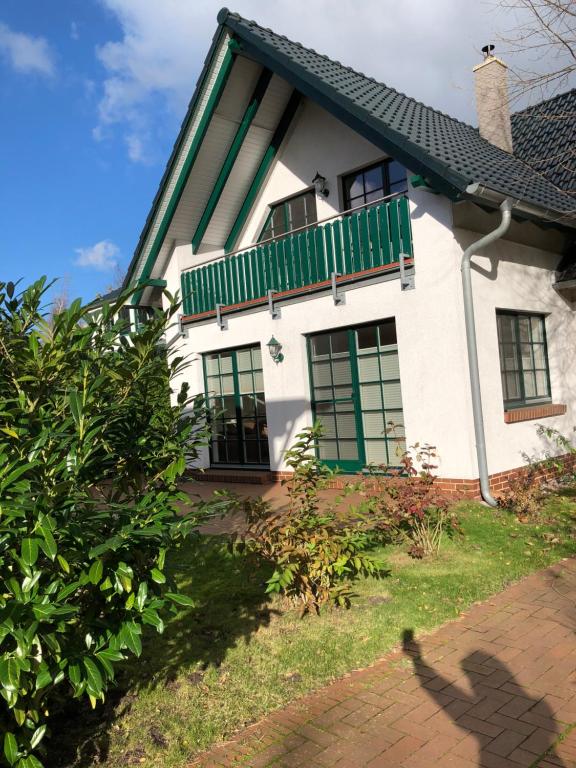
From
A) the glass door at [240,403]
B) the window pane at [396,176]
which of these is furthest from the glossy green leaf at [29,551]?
the glass door at [240,403]

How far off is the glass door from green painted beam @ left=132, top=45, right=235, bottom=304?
7.06 feet

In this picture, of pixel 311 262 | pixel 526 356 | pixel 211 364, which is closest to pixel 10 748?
pixel 311 262

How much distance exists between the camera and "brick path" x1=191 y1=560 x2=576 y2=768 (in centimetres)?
295

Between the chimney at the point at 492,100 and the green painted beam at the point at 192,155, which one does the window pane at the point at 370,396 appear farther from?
the chimney at the point at 492,100

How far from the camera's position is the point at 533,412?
9117 millimetres

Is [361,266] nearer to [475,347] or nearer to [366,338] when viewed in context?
[366,338]

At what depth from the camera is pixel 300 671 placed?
385 cm

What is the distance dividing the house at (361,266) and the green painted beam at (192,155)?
3cm

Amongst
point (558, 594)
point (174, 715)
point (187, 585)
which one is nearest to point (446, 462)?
point (558, 594)

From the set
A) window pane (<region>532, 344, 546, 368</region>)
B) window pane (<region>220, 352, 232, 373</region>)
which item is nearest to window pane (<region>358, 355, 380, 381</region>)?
window pane (<region>532, 344, 546, 368</region>)

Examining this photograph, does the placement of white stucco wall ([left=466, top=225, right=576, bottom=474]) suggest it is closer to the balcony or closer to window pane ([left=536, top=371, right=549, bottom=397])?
window pane ([left=536, top=371, right=549, bottom=397])

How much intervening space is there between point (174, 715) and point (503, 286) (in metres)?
7.42

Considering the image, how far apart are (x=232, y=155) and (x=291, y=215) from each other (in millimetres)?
1609

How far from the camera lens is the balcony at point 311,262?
28.9ft
